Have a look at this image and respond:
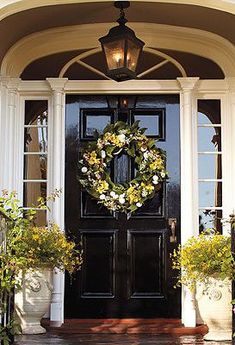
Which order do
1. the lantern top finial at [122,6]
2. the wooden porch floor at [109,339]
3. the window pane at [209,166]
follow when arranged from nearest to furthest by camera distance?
the wooden porch floor at [109,339] → the lantern top finial at [122,6] → the window pane at [209,166]

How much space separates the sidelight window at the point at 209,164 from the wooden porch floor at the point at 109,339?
120cm

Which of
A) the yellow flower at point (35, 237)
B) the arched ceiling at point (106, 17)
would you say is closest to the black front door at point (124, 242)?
the yellow flower at point (35, 237)

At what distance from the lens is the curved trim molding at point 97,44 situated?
619 centimetres

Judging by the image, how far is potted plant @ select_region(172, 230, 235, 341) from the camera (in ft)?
17.4

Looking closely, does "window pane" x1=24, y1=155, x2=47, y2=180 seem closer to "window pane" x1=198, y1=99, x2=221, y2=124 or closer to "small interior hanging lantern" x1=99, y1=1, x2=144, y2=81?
"small interior hanging lantern" x1=99, y1=1, x2=144, y2=81

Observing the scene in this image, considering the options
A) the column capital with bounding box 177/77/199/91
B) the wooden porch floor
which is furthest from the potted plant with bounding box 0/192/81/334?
the column capital with bounding box 177/77/199/91

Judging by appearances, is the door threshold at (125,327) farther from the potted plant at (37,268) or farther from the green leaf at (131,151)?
the green leaf at (131,151)

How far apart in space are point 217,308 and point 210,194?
4.11 feet

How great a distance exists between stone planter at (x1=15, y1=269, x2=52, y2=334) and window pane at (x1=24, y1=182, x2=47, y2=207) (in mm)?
879

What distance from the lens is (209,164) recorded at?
6.31m

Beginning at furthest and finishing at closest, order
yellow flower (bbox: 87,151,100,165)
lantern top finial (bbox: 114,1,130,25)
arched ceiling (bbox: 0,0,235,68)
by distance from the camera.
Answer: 1. yellow flower (bbox: 87,151,100,165)
2. arched ceiling (bbox: 0,0,235,68)
3. lantern top finial (bbox: 114,1,130,25)

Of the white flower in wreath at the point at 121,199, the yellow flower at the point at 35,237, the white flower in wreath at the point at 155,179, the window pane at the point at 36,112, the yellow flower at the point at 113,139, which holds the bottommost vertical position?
the yellow flower at the point at 35,237

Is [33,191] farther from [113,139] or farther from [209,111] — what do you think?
[209,111]

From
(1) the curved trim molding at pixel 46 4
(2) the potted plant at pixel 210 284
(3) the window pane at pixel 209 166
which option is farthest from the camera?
(3) the window pane at pixel 209 166
